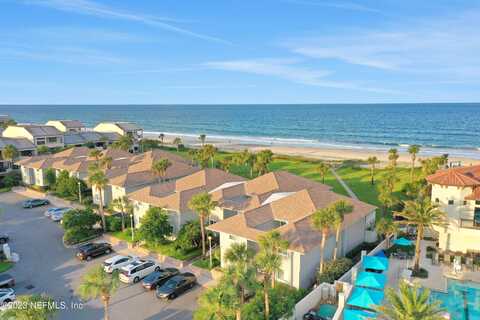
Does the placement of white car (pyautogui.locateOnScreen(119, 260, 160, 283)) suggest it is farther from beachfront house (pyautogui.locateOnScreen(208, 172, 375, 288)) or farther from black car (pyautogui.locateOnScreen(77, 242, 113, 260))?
beachfront house (pyautogui.locateOnScreen(208, 172, 375, 288))

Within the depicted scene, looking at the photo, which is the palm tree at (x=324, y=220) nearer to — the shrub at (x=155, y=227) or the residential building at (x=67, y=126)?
the shrub at (x=155, y=227)

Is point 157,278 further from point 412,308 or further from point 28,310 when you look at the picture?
point 412,308

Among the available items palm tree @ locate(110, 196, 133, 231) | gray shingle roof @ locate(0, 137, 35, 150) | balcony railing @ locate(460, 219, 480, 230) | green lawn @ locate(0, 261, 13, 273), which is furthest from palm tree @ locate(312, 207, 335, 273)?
gray shingle roof @ locate(0, 137, 35, 150)

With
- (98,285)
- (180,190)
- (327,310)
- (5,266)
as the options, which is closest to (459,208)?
(327,310)

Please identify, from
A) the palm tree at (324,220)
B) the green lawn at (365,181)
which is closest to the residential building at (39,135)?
the green lawn at (365,181)

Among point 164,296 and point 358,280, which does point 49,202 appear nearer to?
point 164,296

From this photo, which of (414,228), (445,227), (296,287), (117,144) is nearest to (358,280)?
(296,287)
